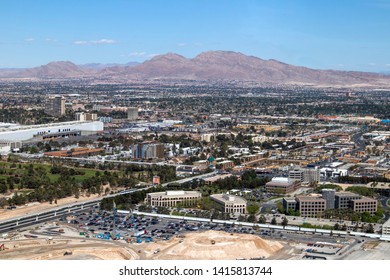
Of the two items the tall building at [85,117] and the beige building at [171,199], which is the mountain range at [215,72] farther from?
the beige building at [171,199]

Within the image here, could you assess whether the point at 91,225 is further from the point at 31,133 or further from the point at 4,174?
the point at 31,133

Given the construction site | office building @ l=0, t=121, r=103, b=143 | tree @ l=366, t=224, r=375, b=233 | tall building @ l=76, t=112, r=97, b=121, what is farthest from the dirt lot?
tall building @ l=76, t=112, r=97, b=121

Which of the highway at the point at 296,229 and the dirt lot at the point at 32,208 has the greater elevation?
the highway at the point at 296,229

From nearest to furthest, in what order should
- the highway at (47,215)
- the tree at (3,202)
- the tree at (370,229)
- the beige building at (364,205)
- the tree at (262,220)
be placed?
the tree at (370,229) < the highway at (47,215) < the tree at (262,220) < the beige building at (364,205) < the tree at (3,202)

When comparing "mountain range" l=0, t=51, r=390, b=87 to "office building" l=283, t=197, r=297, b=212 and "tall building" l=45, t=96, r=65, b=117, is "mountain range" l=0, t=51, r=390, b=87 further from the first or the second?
"office building" l=283, t=197, r=297, b=212

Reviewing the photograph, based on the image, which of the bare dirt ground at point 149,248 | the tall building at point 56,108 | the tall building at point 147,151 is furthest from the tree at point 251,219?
the tall building at point 56,108

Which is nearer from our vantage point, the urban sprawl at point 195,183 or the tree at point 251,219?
the urban sprawl at point 195,183

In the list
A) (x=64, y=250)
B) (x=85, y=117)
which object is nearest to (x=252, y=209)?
(x=64, y=250)

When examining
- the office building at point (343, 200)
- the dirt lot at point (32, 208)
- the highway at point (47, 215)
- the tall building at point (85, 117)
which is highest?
the tall building at point (85, 117)
